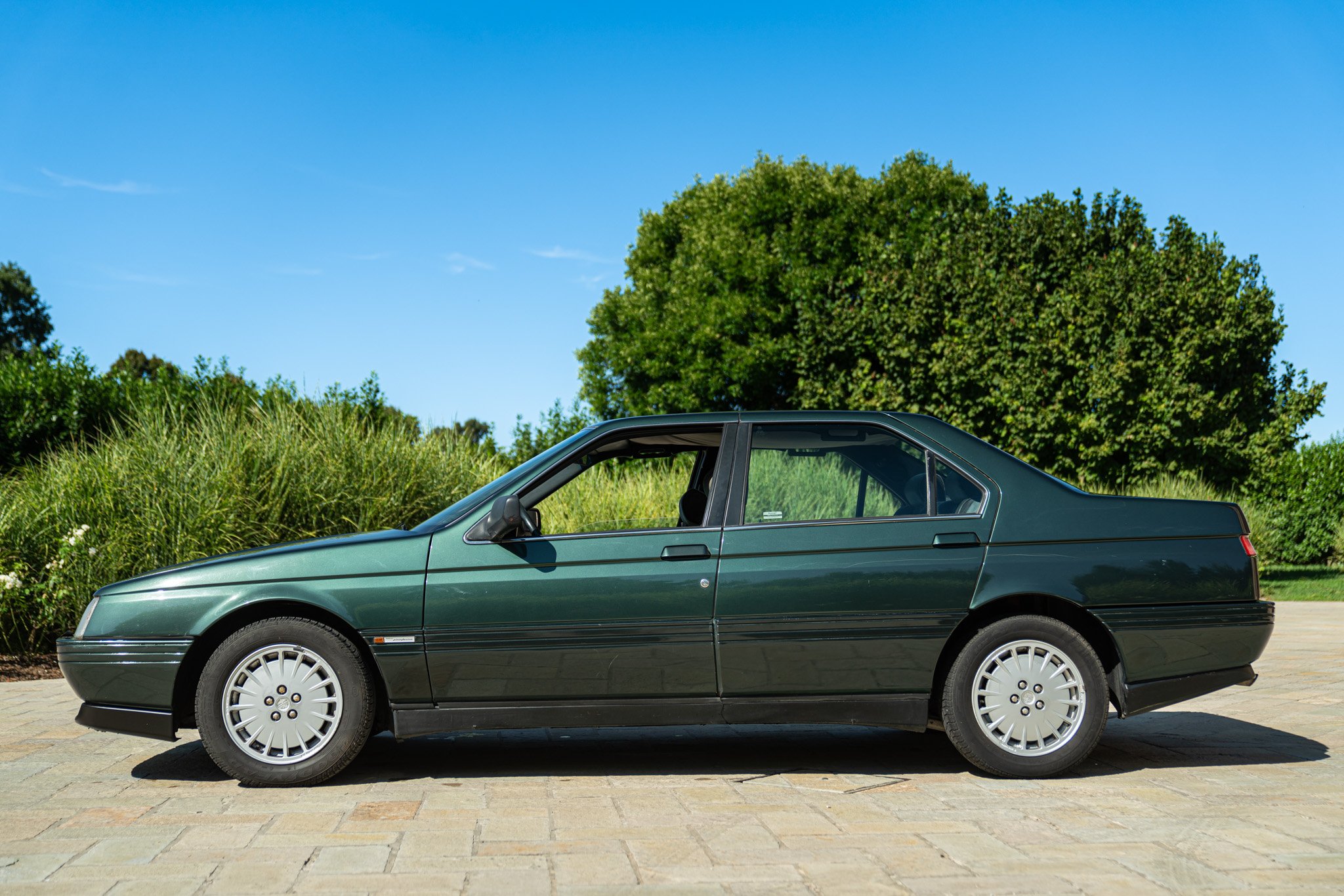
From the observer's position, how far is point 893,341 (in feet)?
86.8

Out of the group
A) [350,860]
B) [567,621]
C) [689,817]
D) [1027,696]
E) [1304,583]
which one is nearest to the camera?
[350,860]

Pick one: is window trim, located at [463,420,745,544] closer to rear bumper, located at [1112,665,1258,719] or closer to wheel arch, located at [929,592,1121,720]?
wheel arch, located at [929,592,1121,720]

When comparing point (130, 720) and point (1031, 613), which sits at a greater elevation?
point (1031, 613)

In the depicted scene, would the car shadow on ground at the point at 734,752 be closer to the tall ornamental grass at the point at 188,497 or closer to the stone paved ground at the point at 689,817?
the stone paved ground at the point at 689,817

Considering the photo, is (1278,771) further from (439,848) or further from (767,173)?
(767,173)

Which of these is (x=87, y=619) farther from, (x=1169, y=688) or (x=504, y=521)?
(x=1169, y=688)

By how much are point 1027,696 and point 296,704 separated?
10.7 ft

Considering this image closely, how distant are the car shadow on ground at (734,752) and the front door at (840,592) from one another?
1.98 feet

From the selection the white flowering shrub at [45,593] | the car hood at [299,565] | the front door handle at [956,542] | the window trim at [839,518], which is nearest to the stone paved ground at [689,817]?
the car hood at [299,565]

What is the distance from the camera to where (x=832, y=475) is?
5.43 metres

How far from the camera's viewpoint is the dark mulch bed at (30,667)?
9188mm

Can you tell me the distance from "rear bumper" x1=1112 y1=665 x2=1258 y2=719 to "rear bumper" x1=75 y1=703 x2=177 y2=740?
4.26 metres

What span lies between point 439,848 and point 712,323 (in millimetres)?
29386

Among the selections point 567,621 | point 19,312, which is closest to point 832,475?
point 567,621
